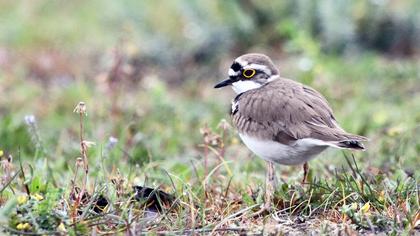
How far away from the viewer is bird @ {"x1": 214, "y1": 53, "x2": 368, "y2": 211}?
540 centimetres

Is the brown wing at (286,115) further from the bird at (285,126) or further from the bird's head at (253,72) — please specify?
the bird's head at (253,72)

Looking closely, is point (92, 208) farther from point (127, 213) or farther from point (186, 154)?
point (186, 154)

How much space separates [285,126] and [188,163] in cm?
185

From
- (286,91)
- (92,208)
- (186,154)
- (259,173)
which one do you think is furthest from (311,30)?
(92,208)

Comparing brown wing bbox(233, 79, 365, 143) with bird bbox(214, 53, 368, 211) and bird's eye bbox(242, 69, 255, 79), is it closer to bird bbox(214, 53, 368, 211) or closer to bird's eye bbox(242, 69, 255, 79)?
bird bbox(214, 53, 368, 211)

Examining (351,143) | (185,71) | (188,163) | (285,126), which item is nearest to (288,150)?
(285,126)

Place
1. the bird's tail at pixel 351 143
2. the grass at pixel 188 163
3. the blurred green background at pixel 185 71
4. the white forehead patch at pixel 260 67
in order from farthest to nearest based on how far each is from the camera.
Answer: the blurred green background at pixel 185 71
the white forehead patch at pixel 260 67
the bird's tail at pixel 351 143
the grass at pixel 188 163

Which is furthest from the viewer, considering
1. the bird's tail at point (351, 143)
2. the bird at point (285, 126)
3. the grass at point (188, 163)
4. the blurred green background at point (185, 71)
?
the blurred green background at point (185, 71)

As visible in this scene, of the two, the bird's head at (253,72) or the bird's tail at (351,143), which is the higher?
the bird's head at (253,72)

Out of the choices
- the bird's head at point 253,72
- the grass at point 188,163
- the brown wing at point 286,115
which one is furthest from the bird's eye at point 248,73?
the grass at point 188,163

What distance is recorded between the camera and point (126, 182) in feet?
18.5

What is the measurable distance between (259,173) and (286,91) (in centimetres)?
114

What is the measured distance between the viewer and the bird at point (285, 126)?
5.40 m

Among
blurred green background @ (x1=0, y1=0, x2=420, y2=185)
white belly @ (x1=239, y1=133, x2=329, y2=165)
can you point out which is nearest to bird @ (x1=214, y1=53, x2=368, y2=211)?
white belly @ (x1=239, y1=133, x2=329, y2=165)
